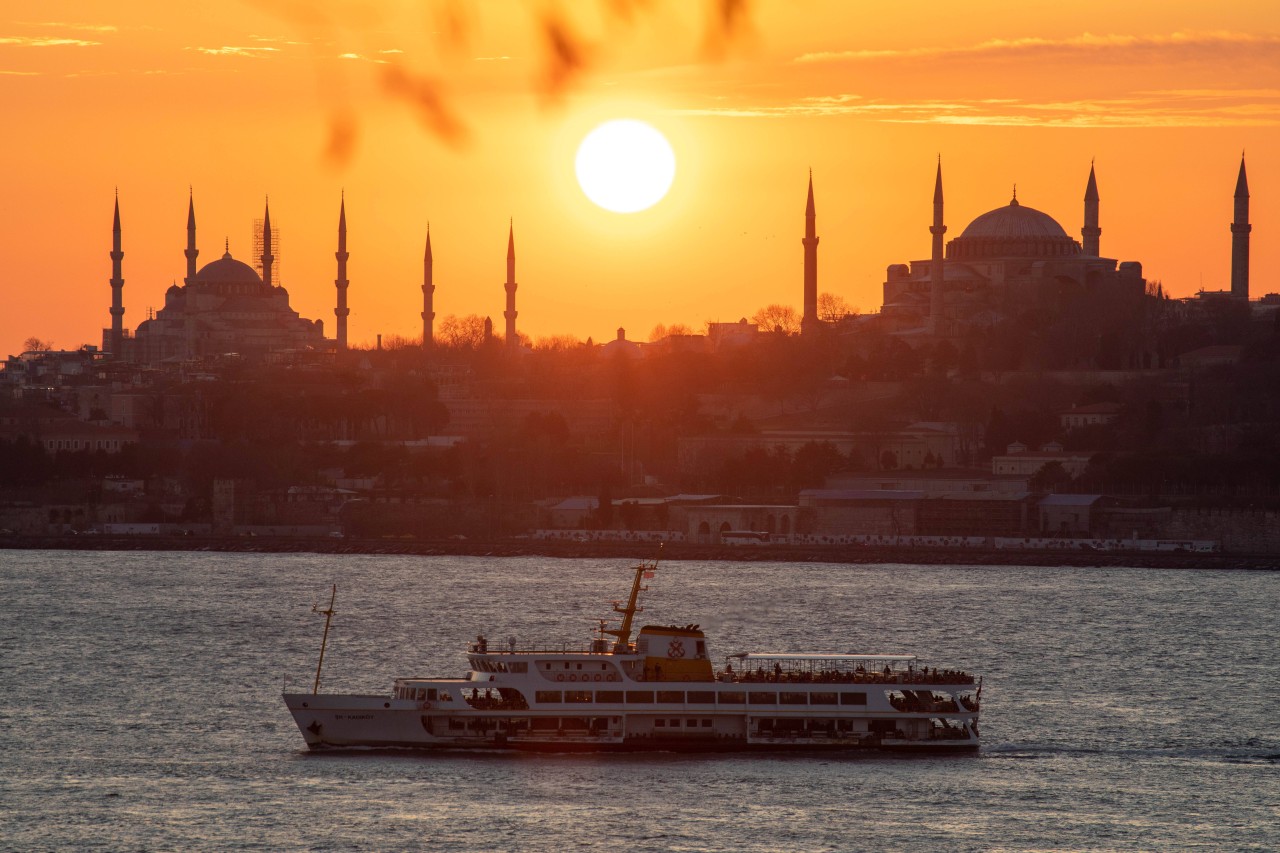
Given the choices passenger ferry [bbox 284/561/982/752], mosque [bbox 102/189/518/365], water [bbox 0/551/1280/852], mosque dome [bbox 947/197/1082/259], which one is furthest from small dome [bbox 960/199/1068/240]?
passenger ferry [bbox 284/561/982/752]

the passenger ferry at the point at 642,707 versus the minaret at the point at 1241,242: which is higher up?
the minaret at the point at 1241,242

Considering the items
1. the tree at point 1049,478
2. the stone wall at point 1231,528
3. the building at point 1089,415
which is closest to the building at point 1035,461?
the tree at point 1049,478

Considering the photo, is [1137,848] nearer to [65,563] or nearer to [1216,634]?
[1216,634]

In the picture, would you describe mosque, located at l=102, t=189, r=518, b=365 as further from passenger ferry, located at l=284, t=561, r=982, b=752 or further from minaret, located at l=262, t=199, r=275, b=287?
passenger ferry, located at l=284, t=561, r=982, b=752

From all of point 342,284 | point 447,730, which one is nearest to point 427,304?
point 342,284

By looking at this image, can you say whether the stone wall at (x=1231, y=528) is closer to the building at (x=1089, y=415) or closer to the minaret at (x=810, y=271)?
the building at (x=1089, y=415)

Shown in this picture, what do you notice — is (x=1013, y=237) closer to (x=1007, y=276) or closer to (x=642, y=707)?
(x=1007, y=276)
